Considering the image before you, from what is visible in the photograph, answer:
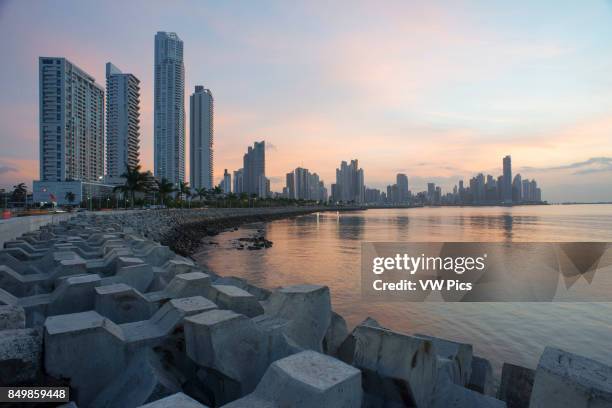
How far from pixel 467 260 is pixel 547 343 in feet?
49.5

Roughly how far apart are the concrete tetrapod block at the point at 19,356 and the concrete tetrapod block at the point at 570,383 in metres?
3.75

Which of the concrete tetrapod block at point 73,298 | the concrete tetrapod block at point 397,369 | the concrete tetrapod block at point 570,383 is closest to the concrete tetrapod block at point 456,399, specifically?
the concrete tetrapod block at point 397,369

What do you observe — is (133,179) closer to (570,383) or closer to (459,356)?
(459,356)

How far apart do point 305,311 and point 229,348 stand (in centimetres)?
132

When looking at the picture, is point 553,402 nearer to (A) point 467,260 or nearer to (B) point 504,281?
(B) point 504,281

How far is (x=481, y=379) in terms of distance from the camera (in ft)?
15.6

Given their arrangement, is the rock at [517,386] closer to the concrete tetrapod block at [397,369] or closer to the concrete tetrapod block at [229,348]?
the concrete tetrapod block at [397,369]

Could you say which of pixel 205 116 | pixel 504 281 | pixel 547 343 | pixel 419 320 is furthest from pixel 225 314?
pixel 205 116

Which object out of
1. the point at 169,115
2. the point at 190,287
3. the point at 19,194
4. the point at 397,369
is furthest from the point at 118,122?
the point at 397,369

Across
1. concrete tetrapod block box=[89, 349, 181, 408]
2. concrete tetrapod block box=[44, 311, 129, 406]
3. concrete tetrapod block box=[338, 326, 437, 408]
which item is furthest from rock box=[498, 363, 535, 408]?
concrete tetrapod block box=[44, 311, 129, 406]

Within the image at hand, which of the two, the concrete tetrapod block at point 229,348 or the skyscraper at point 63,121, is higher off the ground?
the skyscraper at point 63,121

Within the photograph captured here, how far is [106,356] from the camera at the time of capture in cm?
296

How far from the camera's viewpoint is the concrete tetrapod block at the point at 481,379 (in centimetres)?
466

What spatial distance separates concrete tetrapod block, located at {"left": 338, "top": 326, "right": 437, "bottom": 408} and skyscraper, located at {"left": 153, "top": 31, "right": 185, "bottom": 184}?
15904cm
